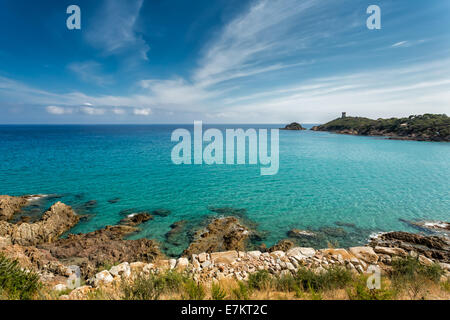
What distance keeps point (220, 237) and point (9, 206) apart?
56.8ft

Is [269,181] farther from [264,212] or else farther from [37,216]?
[37,216]

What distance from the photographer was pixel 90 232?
483 inches

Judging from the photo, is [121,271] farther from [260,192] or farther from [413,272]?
[260,192]

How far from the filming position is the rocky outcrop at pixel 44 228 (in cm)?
1079

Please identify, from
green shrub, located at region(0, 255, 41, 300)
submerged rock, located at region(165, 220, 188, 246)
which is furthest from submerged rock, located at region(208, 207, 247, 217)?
green shrub, located at region(0, 255, 41, 300)

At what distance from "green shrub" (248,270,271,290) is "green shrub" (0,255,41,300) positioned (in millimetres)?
6476

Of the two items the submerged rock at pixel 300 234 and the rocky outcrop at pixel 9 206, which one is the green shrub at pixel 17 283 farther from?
the rocky outcrop at pixel 9 206

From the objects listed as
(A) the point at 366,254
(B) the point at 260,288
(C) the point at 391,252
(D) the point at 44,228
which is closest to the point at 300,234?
(A) the point at 366,254

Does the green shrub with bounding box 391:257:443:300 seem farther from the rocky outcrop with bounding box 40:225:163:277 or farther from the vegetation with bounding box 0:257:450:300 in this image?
the rocky outcrop with bounding box 40:225:163:277

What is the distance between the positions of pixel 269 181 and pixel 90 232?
707 inches

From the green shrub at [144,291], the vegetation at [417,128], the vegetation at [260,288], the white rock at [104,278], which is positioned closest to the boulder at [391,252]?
the vegetation at [260,288]

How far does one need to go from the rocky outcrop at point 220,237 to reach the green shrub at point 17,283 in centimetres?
608

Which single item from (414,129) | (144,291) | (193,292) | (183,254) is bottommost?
(183,254)

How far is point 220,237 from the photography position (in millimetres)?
11867
